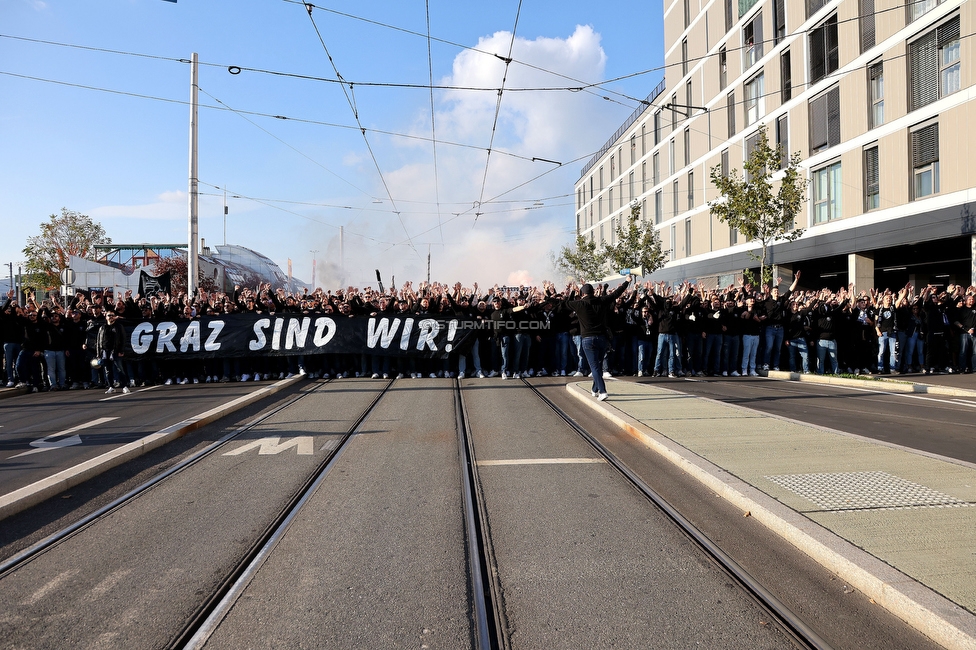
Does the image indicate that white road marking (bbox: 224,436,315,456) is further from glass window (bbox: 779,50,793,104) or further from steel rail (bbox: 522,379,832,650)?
glass window (bbox: 779,50,793,104)

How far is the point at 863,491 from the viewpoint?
5281mm

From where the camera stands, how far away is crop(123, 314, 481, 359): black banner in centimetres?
1611

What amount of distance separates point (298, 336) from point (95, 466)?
9.83 metres

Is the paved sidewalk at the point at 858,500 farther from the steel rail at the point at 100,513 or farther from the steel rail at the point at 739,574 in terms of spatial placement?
the steel rail at the point at 100,513

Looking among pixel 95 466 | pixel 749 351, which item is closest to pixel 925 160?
pixel 749 351

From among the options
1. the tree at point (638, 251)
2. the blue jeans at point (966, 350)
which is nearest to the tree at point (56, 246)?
the tree at point (638, 251)

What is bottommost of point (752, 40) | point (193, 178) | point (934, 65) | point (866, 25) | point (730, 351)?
point (730, 351)

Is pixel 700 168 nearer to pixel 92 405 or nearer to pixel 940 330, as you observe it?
pixel 940 330

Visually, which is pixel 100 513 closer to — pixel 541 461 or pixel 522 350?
pixel 541 461

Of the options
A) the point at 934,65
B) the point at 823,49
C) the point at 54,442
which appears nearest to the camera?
the point at 54,442

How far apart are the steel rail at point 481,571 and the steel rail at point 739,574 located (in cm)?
139

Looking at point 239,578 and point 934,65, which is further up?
point 934,65

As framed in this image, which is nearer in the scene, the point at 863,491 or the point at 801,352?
the point at 863,491

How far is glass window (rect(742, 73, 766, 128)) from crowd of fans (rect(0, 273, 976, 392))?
21169mm
